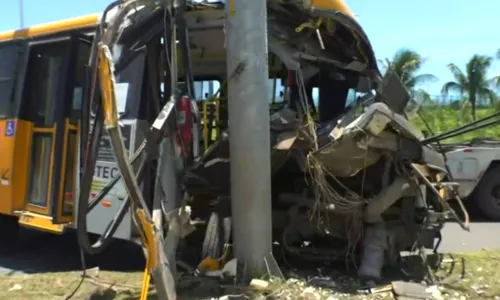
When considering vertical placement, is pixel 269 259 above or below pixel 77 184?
below

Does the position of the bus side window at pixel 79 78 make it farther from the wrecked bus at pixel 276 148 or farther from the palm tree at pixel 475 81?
the palm tree at pixel 475 81

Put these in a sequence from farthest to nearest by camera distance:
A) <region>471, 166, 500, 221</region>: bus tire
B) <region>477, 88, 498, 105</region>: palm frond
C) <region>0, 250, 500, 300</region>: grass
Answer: <region>477, 88, 498, 105</region>: palm frond
<region>471, 166, 500, 221</region>: bus tire
<region>0, 250, 500, 300</region>: grass

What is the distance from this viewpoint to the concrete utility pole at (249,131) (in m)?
5.46

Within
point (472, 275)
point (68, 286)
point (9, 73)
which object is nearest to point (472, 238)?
point (472, 275)

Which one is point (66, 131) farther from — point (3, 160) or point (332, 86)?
point (332, 86)

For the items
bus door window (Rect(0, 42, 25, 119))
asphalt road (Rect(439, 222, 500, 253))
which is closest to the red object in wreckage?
bus door window (Rect(0, 42, 25, 119))

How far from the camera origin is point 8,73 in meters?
7.58

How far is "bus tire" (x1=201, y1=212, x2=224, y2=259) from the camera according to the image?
20.1ft

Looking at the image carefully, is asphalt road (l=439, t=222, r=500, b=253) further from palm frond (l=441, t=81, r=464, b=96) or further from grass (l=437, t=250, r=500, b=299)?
palm frond (l=441, t=81, r=464, b=96)

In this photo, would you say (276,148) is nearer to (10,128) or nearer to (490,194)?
(10,128)

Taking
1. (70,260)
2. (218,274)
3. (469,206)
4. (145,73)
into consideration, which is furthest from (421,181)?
(469,206)

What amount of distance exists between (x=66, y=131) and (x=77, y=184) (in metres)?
0.56

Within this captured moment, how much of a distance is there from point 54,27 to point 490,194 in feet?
26.0

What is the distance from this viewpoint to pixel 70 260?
764 cm
